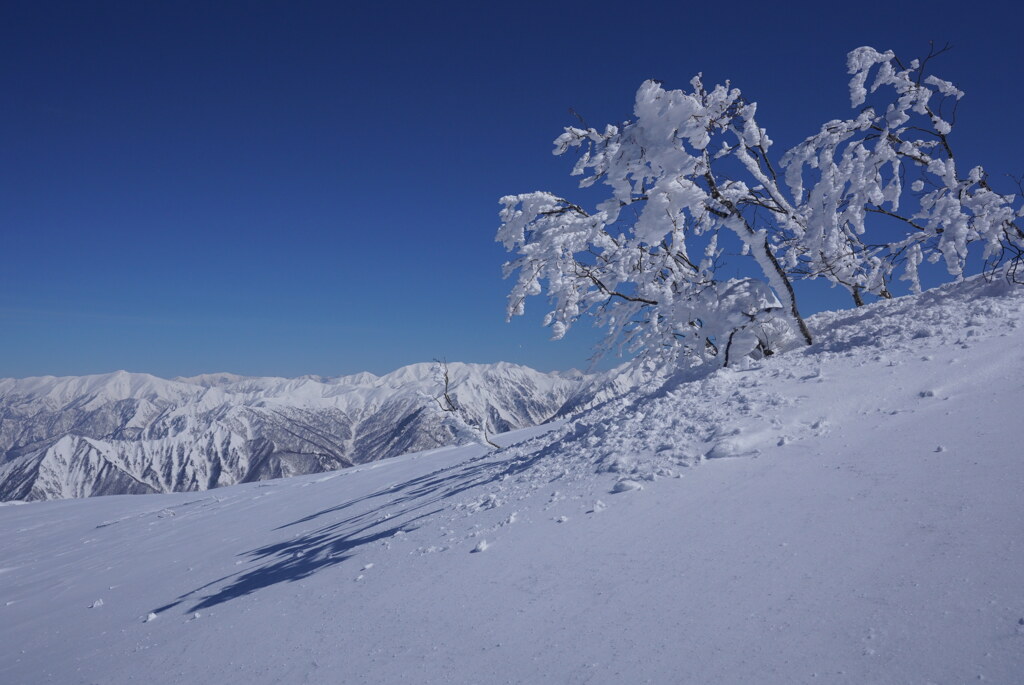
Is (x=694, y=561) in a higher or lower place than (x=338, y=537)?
higher

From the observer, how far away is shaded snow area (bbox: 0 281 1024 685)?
2189mm

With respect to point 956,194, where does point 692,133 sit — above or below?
above

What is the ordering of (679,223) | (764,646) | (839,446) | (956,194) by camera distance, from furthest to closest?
(679,223) → (956,194) → (839,446) → (764,646)

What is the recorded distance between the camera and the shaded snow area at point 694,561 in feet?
7.18

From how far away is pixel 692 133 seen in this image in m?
4.89

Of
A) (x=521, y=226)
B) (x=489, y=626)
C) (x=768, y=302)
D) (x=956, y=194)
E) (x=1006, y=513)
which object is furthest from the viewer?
(x=521, y=226)

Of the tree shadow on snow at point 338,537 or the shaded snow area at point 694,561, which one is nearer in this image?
the shaded snow area at point 694,561

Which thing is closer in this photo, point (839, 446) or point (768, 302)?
point (839, 446)

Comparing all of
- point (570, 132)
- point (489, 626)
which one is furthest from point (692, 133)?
point (489, 626)

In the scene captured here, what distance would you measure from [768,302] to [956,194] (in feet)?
6.98

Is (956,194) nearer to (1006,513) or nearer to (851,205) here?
(851,205)

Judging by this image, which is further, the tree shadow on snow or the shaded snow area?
the tree shadow on snow

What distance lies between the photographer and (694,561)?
2936 mm

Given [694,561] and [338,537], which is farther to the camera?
[338,537]
